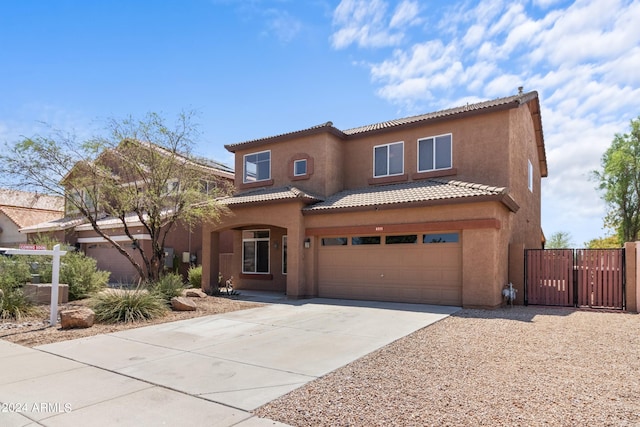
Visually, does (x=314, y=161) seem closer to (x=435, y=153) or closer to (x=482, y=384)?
(x=435, y=153)

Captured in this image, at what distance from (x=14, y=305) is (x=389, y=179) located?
1361 centimetres

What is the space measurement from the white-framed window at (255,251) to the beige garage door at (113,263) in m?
6.76

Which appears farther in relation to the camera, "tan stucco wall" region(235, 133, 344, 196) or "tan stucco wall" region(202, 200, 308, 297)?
"tan stucco wall" region(235, 133, 344, 196)

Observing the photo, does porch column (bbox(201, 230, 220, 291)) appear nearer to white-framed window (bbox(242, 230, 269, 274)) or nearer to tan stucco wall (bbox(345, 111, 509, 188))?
white-framed window (bbox(242, 230, 269, 274))

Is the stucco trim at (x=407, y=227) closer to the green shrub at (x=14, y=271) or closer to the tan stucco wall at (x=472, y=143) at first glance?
the tan stucco wall at (x=472, y=143)

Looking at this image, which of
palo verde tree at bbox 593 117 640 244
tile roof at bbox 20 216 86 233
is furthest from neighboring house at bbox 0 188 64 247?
palo verde tree at bbox 593 117 640 244

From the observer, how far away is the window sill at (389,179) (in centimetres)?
1759

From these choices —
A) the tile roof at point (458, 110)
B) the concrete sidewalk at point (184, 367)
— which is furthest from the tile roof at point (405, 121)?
the concrete sidewalk at point (184, 367)

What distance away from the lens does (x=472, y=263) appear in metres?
13.3

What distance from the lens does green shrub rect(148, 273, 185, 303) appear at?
1331cm

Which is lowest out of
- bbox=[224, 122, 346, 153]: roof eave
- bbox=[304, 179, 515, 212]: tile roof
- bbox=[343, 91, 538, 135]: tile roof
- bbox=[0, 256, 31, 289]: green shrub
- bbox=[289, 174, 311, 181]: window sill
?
bbox=[0, 256, 31, 289]: green shrub

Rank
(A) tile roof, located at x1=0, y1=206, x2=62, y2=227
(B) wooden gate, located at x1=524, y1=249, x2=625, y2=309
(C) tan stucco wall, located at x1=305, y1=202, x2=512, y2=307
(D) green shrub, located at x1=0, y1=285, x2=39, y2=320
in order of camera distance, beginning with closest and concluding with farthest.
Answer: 1. (D) green shrub, located at x1=0, y1=285, x2=39, y2=320
2. (C) tan stucco wall, located at x1=305, y1=202, x2=512, y2=307
3. (B) wooden gate, located at x1=524, y1=249, x2=625, y2=309
4. (A) tile roof, located at x1=0, y1=206, x2=62, y2=227

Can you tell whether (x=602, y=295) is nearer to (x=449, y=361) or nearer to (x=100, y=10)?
(x=449, y=361)

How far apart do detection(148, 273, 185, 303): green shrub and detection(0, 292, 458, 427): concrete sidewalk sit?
2.53 m
